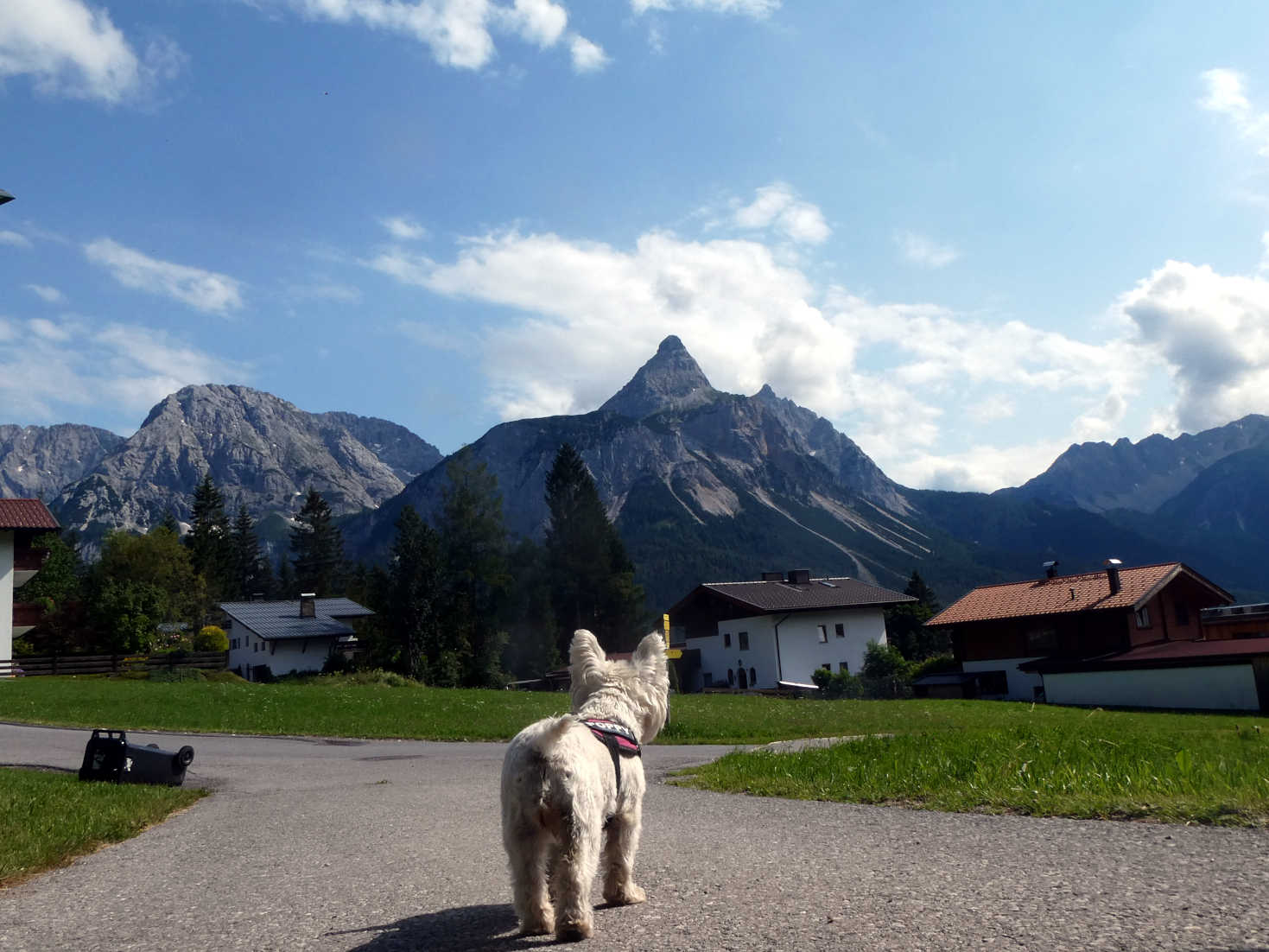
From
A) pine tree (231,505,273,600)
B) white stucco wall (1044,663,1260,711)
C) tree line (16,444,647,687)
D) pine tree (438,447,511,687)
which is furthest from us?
pine tree (231,505,273,600)

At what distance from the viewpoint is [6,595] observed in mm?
43094

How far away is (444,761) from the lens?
16.6 m

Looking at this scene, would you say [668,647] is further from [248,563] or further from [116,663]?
[248,563]

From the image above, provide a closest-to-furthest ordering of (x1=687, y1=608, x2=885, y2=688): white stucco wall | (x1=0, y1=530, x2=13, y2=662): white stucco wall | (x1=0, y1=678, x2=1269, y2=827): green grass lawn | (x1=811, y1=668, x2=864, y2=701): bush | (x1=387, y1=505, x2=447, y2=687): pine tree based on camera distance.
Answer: (x1=0, y1=678, x2=1269, y2=827): green grass lawn < (x1=0, y1=530, x2=13, y2=662): white stucco wall < (x1=811, y1=668, x2=864, y2=701): bush < (x1=387, y1=505, x2=447, y2=687): pine tree < (x1=687, y1=608, x2=885, y2=688): white stucco wall

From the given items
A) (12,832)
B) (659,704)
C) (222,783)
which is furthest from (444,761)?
(659,704)

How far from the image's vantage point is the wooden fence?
169 feet

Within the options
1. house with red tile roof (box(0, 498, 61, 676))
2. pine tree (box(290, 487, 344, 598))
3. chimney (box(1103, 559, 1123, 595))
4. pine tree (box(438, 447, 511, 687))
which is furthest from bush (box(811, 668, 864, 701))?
pine tree (box(290, 487, 344, 598))

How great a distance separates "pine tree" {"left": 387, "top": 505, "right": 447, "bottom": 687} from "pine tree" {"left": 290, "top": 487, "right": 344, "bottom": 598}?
52788 mm

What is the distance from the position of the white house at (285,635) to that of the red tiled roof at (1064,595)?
41.1 meters

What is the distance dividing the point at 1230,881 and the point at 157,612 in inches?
2515

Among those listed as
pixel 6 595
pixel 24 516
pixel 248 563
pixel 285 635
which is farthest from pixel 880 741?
pixel 248 563

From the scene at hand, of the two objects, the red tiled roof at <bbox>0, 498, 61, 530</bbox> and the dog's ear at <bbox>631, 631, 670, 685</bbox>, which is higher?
the red tiled roof at <bbox>0, 498, 61, 530</bbox>

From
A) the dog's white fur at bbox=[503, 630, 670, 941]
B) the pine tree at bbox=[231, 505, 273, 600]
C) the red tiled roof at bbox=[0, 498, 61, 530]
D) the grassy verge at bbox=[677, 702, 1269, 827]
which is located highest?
the pine tree at bbox=[231, 505, 273, 600]

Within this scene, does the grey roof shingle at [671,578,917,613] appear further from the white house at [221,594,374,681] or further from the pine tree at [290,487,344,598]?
the pine tree at [290,487,344,598]
